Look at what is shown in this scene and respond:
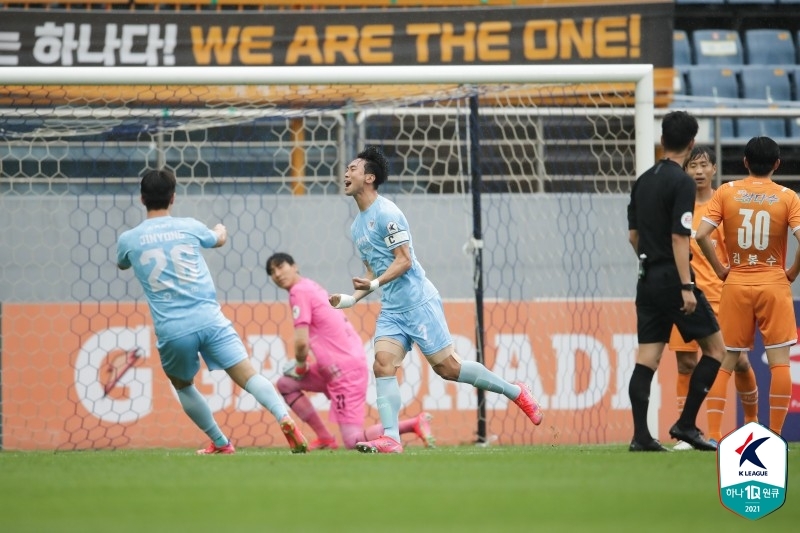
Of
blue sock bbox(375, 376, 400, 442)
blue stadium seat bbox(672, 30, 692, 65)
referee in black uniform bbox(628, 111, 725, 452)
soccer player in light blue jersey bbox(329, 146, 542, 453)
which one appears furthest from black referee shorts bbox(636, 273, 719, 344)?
blue stadium seat bbox(672, 30, 692, 65)

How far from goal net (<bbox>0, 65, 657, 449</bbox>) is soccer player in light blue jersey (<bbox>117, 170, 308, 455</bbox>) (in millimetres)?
2033

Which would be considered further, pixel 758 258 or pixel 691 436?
pixel 758 258

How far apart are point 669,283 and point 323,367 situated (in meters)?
3.20

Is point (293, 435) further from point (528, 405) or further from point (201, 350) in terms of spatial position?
point (528, 405)

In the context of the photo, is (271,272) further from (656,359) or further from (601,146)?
(601,146)

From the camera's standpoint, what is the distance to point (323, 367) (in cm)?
904

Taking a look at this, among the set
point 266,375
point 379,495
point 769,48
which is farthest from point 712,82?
point 379,495

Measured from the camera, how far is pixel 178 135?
39.5 ft

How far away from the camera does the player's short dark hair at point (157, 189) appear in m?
6.95

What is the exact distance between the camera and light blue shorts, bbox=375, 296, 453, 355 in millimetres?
7156

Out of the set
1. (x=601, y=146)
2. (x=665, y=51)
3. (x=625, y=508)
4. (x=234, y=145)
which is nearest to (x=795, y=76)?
(x=665, y=51)

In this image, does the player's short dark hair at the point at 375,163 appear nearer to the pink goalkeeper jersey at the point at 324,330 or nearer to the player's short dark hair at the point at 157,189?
the player's short dark hair at the point at 157,189

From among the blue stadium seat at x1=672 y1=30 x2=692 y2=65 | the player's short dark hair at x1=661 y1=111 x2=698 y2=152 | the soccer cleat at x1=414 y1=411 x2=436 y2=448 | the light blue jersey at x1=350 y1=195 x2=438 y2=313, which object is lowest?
the soccer cleat at x1=414 y1=411 x2=436 y2=448

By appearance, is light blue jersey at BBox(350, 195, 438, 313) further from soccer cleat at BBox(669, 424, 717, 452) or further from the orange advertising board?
the orange advertising board
